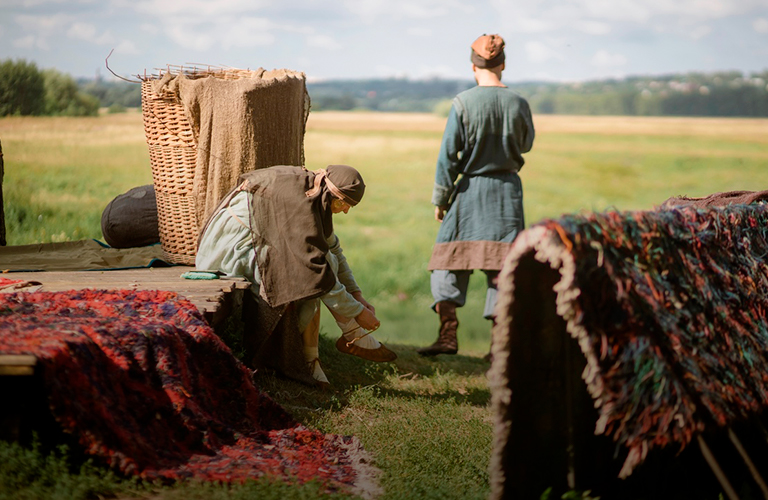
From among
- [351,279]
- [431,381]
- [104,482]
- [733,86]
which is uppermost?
[733,86]

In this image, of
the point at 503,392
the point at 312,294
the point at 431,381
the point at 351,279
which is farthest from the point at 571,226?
the point at 431,381

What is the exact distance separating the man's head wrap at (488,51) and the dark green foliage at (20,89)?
8688mm

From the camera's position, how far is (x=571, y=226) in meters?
2.68

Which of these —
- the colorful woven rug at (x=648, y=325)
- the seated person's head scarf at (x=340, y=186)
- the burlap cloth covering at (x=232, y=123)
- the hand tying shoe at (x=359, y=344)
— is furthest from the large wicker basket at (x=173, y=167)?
the colorful woven rug at (x=648, y=325)

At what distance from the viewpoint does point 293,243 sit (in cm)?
462

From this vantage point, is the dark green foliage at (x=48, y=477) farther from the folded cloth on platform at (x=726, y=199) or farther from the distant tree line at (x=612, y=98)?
the distant tree line at (x=612, y=98)

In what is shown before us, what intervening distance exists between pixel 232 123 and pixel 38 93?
9.00 meters

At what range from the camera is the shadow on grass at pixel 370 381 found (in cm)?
480

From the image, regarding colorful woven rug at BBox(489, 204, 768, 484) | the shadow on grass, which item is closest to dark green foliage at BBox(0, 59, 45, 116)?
the shadow on grass

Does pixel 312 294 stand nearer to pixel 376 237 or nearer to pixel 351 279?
pixel 351 279

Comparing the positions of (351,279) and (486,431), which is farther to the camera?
(351,279)

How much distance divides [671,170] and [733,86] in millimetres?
7207

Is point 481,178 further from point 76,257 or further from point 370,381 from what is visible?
point 76,257

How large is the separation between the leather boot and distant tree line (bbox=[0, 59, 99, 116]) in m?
8.88
